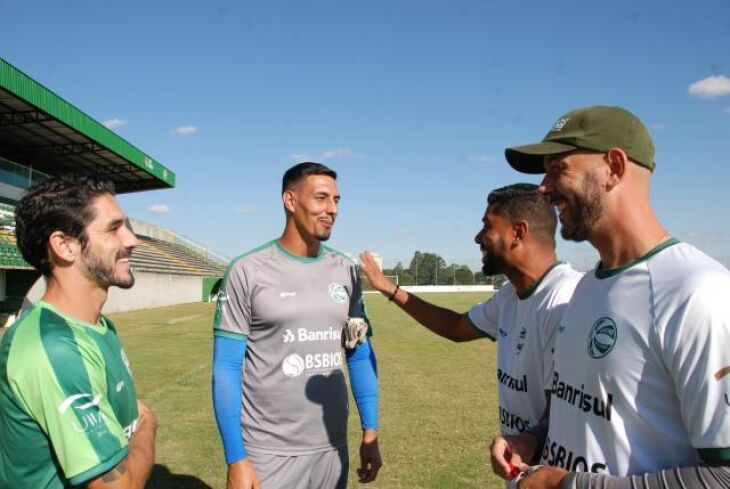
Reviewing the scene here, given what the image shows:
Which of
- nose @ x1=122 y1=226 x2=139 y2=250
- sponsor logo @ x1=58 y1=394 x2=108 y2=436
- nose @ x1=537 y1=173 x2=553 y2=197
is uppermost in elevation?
nose @ x1=537 y1=173 x2=553 y2=197

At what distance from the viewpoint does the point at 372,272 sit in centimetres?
405

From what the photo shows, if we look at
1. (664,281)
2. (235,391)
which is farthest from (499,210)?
(235,391)

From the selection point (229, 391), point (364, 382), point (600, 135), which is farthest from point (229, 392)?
point (600, 135)

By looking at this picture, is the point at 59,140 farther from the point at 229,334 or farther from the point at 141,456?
the point at 141,456

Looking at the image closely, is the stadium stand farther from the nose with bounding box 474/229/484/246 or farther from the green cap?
the green cap

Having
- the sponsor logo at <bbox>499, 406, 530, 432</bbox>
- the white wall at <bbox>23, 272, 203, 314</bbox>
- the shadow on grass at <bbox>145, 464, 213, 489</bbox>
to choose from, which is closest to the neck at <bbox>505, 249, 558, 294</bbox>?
the sponsor logo at <bbox>499, 406, 530, 432</bbox>

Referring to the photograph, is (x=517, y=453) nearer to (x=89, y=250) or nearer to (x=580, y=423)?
(x=580, y=423)

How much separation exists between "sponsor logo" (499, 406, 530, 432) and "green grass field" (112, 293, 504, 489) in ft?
9.71

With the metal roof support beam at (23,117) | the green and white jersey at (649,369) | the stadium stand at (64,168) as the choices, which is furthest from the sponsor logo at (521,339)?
the metal roof support beam at (23,117)

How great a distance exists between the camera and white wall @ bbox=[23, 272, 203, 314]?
30.5 m

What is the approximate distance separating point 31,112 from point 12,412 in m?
26.9

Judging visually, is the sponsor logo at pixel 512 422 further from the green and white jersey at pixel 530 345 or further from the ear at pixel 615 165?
the ear at pixel 615 165

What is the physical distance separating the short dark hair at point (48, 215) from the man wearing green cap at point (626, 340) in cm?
184

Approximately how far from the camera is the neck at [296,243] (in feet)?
12.1
